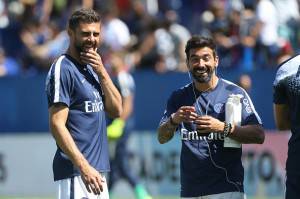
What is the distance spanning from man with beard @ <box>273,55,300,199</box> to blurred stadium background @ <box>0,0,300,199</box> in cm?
794

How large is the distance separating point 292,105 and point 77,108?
1.75m

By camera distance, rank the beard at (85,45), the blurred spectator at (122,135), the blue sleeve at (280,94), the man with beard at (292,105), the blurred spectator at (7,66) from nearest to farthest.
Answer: the man with beard at (292,105), the blue sleeve at (280,94), the beard at (85,45), the blurred spectator at (122,135), the blurred spectator at (7,66)

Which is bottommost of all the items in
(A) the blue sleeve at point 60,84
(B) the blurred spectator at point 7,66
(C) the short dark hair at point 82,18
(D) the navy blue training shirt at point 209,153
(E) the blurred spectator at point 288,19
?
(D) the navy blue training shirt at point 209,153

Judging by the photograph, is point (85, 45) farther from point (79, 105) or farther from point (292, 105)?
point (292, 105)

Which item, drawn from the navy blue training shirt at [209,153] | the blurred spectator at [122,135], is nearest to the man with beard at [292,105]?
the navy blue training shirt at [209,153]

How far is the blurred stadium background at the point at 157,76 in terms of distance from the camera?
1569cm

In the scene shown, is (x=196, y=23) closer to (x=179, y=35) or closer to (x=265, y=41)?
(x=179, y=35)

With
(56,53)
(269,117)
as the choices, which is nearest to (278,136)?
(269,117)

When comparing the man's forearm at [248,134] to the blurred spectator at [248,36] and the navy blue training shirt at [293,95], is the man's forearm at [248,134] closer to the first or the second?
the navy blue training shirt at [293,95]

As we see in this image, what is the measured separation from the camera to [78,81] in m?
7.67

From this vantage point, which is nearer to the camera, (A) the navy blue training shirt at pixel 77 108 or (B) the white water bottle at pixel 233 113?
(A) the navy blue training shirt at pixel 77 108

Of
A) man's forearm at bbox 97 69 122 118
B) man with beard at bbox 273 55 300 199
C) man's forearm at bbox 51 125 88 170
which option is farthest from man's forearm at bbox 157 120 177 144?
man with beard at bbox 273 55 300 199

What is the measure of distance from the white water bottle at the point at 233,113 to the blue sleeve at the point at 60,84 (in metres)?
1.30

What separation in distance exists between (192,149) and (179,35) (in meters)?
10.0
